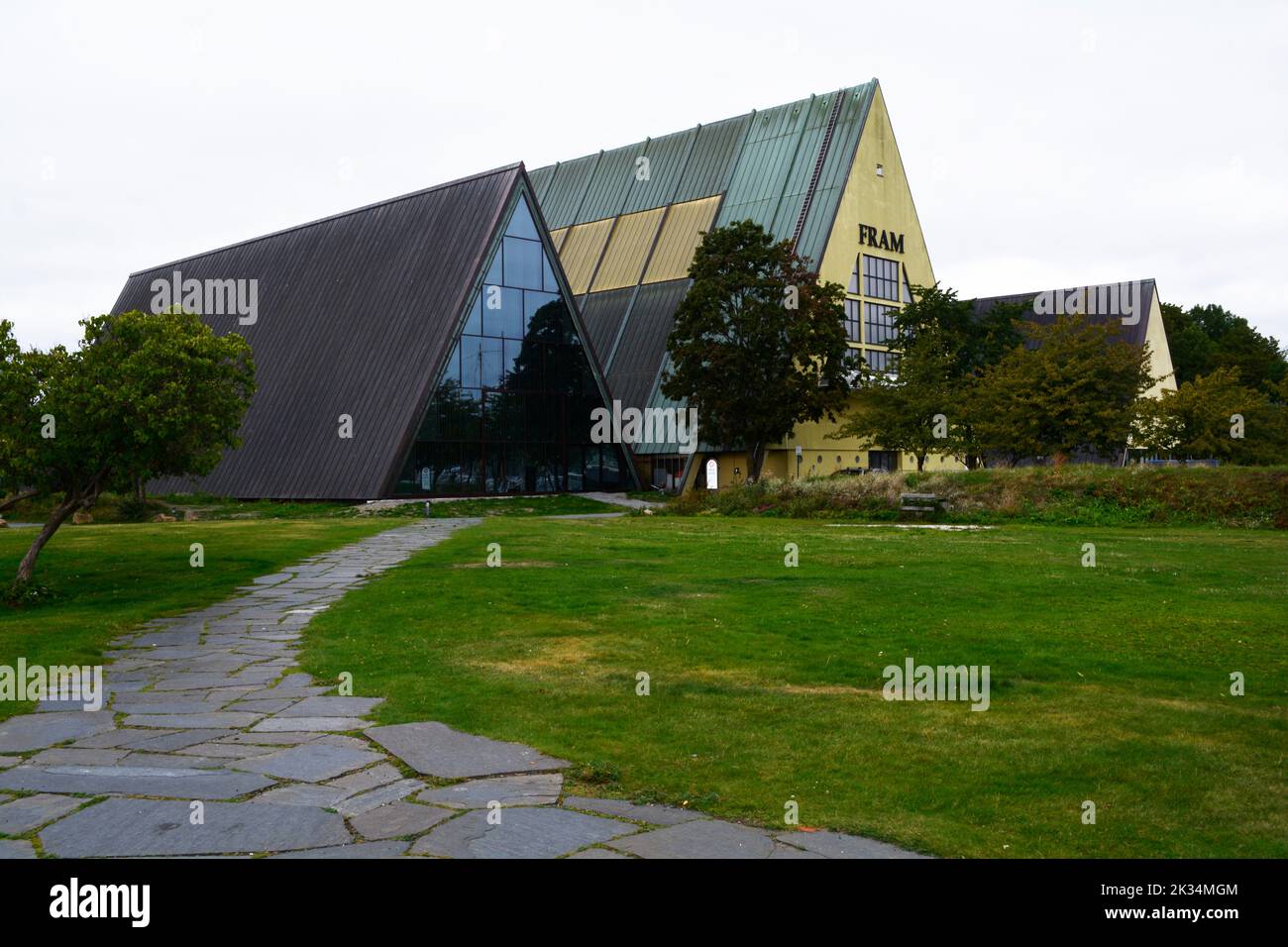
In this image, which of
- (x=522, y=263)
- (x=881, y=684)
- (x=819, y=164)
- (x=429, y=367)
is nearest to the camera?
(x=881, y=684)

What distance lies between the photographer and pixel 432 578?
16125mm

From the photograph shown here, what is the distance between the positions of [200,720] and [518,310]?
36708mm

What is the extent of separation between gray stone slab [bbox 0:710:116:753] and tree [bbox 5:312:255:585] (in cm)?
768

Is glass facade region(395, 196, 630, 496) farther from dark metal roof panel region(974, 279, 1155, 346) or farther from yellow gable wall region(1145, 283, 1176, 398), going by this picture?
yellow gable wall region(1145, 283, 1176, 398)

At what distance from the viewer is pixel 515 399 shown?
43312 millimetres

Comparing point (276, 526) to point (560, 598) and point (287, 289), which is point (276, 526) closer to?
point (560, 598)

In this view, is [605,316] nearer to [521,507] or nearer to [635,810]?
[521,507]

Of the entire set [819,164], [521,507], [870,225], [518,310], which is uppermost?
[819,164]

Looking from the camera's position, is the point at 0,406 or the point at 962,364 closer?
the point at 0,406

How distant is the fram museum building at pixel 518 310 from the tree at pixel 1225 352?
1581 centimetres

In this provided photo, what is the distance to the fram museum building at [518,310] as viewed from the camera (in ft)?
134

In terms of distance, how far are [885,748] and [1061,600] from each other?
734 cm

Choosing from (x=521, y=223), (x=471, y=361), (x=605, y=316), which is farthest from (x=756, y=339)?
(x=605, y=316)
